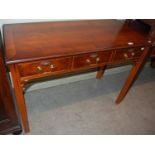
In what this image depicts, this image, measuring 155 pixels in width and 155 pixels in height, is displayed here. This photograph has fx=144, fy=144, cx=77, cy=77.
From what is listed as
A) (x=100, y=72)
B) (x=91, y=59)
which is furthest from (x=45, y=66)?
(x=100, y=72)

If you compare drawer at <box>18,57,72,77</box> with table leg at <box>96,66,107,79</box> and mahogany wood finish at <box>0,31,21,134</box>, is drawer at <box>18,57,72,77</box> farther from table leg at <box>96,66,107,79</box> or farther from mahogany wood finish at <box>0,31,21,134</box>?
table leg at <box>96,66,107,79</box>

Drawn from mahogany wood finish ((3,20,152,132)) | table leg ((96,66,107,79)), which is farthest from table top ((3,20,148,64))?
table leg ((96,66,107,79))

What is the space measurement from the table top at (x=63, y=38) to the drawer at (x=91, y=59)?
0.05 m

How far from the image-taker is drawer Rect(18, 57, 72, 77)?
90 centimetres

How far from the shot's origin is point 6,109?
107 cm

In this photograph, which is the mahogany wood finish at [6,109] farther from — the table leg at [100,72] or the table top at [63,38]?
the table leg at [100,72]

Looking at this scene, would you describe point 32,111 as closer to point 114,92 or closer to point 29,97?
point 29,97

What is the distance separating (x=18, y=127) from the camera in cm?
127

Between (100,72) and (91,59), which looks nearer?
(91,59)

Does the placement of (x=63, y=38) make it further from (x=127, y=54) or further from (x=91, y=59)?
(x=127, y=54)

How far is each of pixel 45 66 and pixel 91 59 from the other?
1.13 feet

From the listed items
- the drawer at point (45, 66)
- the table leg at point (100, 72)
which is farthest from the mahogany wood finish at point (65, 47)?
the table leg at point (100, 72)
